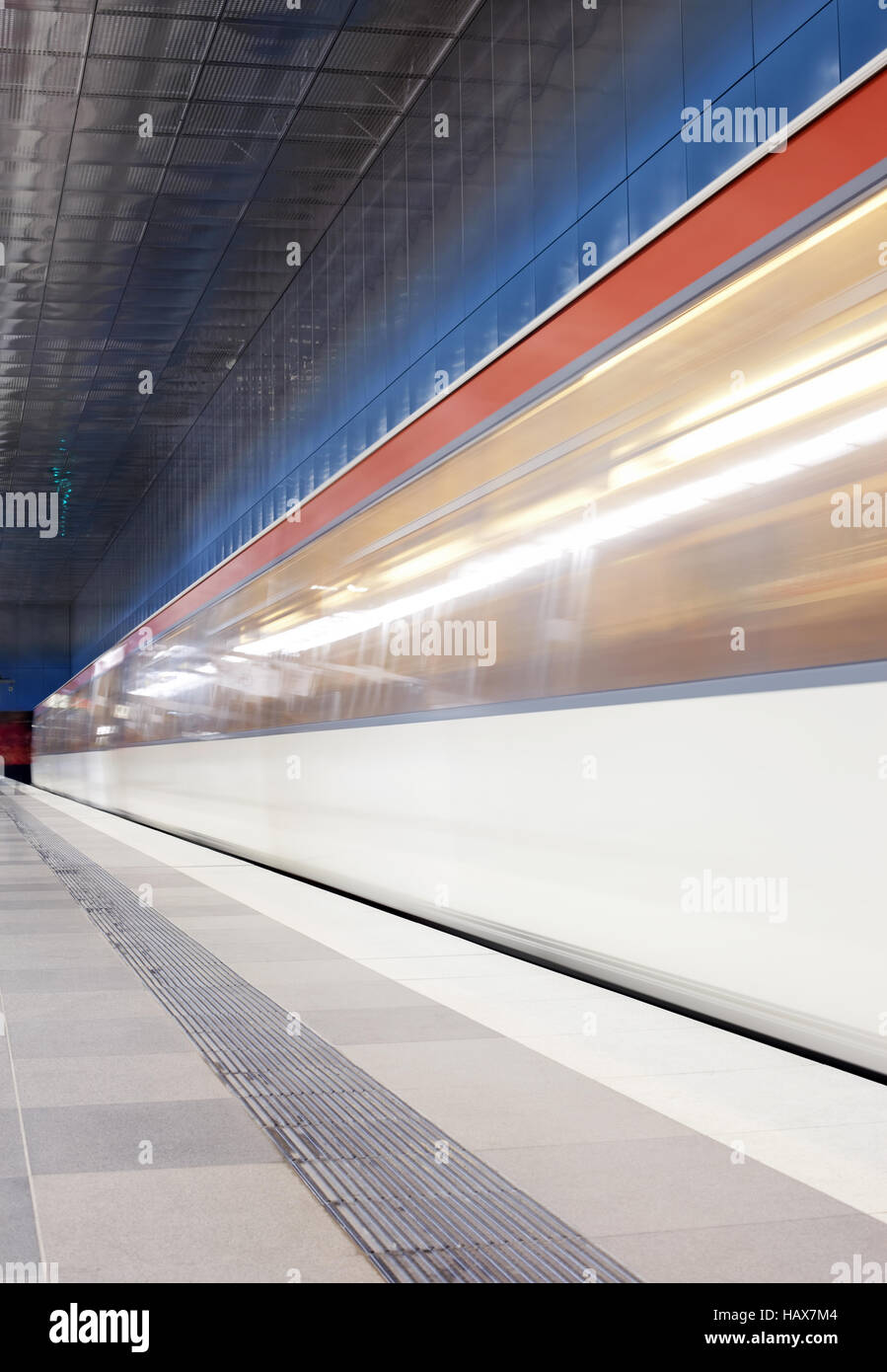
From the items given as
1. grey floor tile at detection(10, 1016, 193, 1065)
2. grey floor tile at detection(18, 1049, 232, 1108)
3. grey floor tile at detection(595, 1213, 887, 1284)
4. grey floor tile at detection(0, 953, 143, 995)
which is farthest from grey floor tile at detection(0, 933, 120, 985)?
grey floor tile at detection(595, 1213, 887, 1284)

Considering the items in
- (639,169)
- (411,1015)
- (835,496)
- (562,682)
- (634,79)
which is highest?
(634,79)

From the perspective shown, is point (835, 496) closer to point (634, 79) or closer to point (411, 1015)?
point (411, 1015)

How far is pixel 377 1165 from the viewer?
2684mm

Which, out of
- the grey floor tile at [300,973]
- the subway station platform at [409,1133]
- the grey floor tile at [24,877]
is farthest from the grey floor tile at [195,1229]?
the grey floor tile at [24,877]

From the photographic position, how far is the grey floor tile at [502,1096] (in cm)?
286

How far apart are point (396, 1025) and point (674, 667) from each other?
1.44 metres

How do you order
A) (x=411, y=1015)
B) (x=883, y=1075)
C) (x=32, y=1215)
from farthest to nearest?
(x=411, y=1015) → (x=883, y=1075) → (x=32, y=1215)

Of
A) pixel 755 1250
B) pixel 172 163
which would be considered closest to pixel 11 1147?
pixel 755 1250

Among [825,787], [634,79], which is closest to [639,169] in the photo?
[634,79]

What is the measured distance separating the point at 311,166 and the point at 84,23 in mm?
2895

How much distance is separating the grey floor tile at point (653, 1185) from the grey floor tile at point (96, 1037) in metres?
1.44

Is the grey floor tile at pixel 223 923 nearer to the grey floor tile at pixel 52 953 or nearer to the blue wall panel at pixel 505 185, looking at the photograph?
the grey floor tile at pixel 52 953
